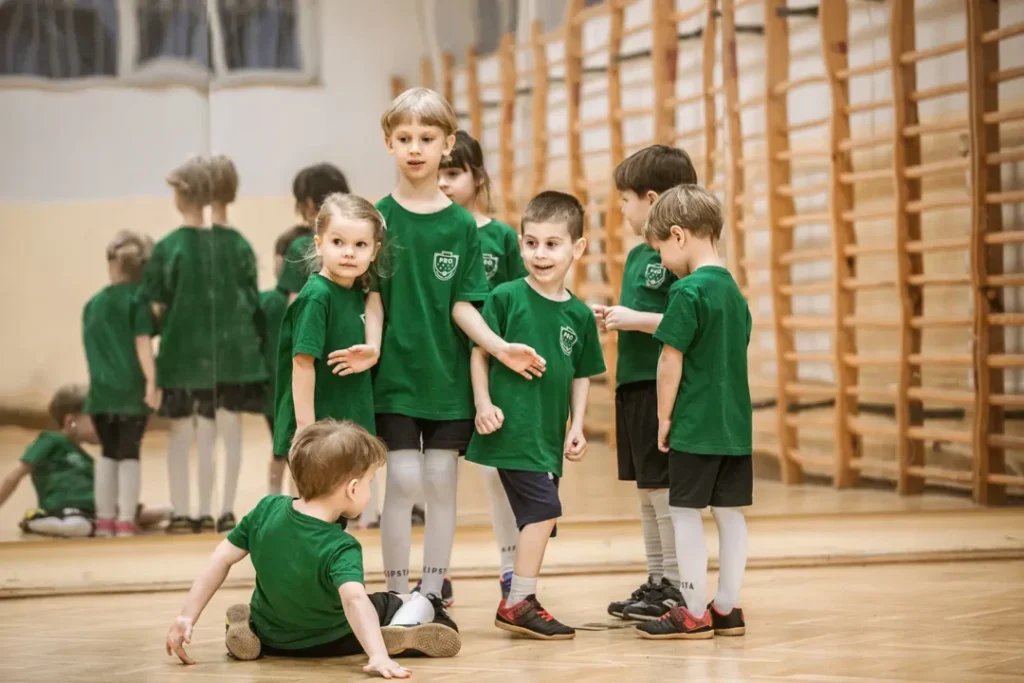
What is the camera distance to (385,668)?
216cm

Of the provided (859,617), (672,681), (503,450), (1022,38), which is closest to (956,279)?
(1022,38)

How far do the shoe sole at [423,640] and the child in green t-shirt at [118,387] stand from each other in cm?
168

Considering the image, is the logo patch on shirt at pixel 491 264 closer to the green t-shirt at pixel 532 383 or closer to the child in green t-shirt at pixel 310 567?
the green t-shirt at pixel 532 383

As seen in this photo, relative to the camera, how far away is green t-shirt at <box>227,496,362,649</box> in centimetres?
228

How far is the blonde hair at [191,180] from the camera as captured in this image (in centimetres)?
383

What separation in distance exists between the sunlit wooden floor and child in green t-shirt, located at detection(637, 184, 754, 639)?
0.09 meters

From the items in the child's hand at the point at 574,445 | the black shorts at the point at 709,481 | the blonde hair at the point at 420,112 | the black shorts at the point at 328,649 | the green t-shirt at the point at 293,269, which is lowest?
the black shorts at the point at 328,649

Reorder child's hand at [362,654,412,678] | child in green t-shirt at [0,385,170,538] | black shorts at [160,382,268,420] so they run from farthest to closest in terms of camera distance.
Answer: black shorts at [160,382,268,420] → child in green t-shirt at [0,385,170,538] → child's hand at [362,654,412,678]

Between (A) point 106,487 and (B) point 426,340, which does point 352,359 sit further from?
(A) point 106,487

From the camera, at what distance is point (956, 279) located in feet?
13.4

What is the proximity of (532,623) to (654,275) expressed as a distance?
0.80 metres

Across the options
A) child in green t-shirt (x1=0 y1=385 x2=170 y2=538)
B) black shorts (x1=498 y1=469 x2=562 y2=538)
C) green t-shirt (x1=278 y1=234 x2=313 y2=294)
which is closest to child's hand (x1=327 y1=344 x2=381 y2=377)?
black shorts (x1=498 y1=469 x2=562 y2=538)

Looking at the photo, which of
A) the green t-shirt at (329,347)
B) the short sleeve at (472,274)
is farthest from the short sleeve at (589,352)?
the green t-shirt at (329,347)

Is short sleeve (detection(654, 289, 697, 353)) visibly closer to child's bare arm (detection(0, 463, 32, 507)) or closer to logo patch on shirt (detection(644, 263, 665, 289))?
logo patch on shirt (detection(644, 263, 665, 289))
